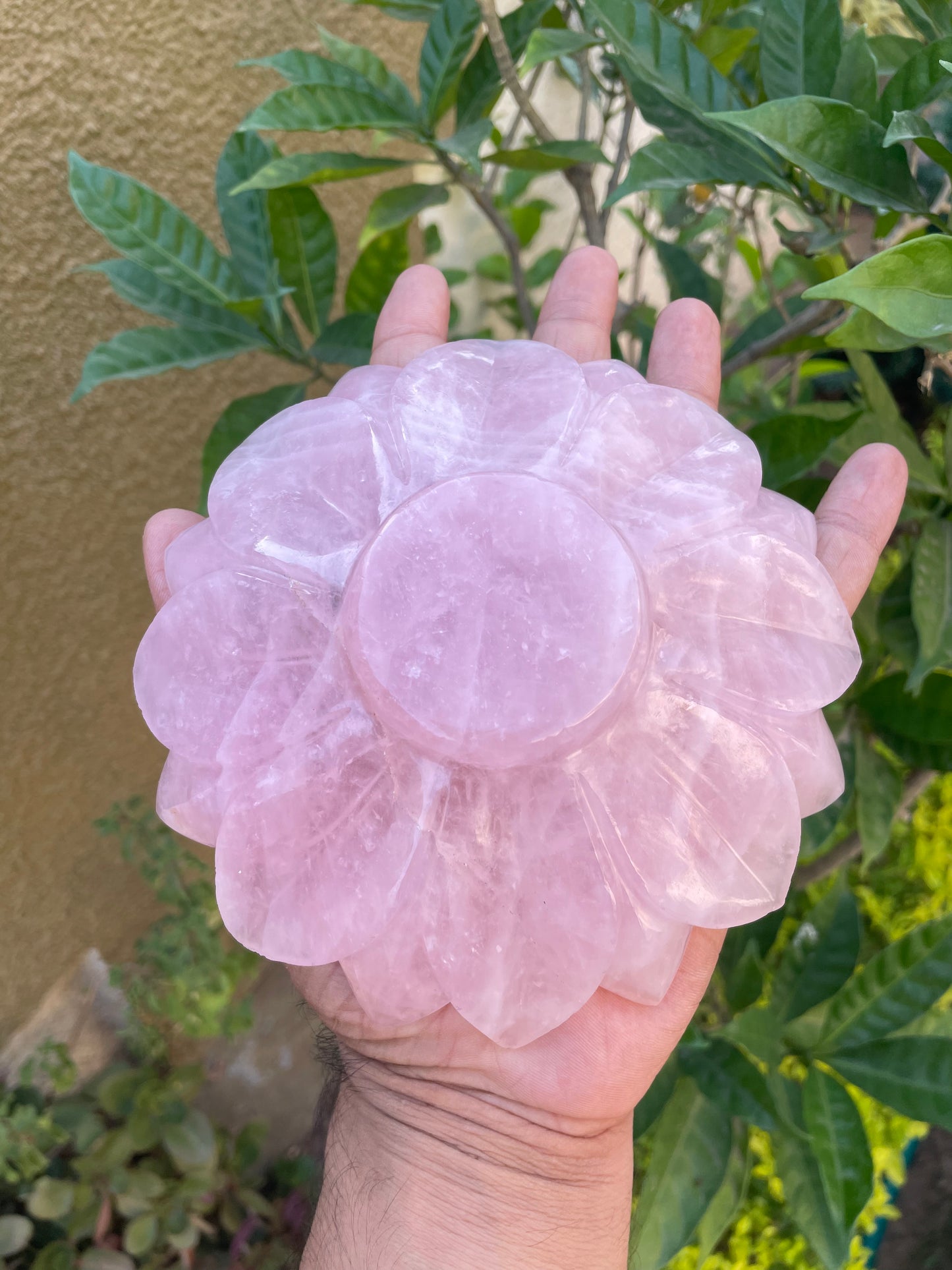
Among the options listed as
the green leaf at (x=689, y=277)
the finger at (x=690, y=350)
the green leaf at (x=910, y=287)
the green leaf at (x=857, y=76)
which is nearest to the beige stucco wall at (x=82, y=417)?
the green leaf at (x=689, y=277)

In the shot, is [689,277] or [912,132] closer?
[912,132]

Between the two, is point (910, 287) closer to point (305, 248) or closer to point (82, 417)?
point (305, 248)

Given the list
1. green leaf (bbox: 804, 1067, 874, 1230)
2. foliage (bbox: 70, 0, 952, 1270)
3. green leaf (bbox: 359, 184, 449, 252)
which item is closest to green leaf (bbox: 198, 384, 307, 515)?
foliage (bbox: 70, 0, 952, 1270)

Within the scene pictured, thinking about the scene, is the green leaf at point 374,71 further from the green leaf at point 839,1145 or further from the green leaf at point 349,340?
the green leaf at point 839,1145

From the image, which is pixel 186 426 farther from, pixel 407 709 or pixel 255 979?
pixel 255 979

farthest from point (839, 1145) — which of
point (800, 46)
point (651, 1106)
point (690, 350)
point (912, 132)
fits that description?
point (800, 46)

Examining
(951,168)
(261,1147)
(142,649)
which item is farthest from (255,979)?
(951,168)
